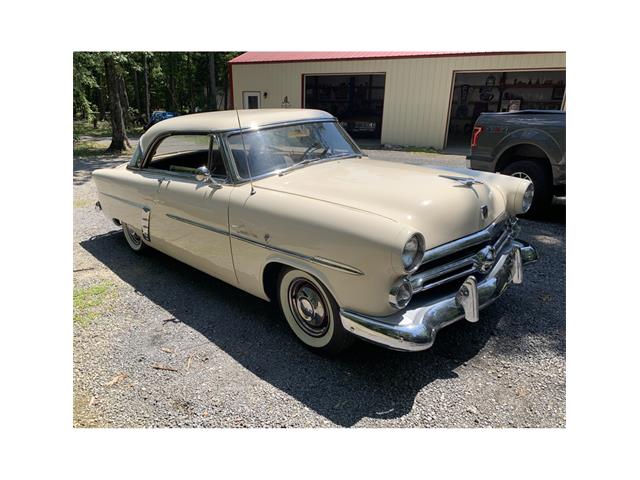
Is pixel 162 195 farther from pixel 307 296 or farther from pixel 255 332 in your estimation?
pixel 307 296

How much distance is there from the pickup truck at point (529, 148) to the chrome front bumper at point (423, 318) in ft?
12.9

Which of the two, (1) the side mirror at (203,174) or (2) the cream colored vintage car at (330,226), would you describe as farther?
(1) the side mirror at (203,174)

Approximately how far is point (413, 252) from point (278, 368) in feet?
4.20

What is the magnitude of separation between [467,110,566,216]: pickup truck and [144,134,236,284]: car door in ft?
15.0

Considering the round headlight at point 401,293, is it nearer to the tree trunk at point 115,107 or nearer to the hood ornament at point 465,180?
the hood ornament at point 465,180

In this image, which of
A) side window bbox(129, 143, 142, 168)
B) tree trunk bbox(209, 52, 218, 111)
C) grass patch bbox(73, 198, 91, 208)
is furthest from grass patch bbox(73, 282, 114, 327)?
tree trunk bbox(209, 52, 218, 111)

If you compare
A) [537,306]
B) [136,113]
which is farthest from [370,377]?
[136,113]

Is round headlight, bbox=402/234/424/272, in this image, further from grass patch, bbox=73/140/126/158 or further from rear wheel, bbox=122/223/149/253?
grass patch, bbox=73/140/126/158

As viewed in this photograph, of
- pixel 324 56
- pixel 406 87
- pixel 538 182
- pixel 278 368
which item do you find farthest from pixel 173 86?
pixel 278 368

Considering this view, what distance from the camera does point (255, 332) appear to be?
3.50m

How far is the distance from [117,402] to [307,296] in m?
1.41

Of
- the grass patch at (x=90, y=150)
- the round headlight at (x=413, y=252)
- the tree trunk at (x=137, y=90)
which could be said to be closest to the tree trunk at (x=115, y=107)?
the grass patch at (x=90, y=150)

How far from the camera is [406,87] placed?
52.2 ft

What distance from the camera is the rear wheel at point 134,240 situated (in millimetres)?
5117
